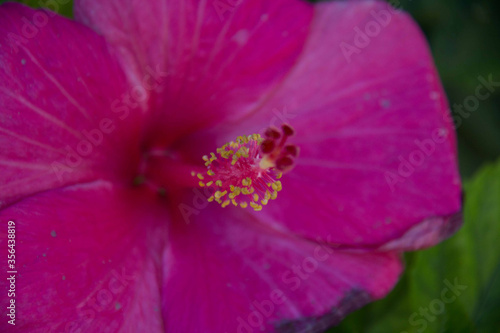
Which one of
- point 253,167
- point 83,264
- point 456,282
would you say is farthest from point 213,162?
point 456,282

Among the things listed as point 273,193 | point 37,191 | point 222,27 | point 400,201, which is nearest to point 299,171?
point 273,193

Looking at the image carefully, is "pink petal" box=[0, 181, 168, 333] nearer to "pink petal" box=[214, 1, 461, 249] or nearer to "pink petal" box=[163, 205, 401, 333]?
"pink petal" box=[163, 205, 401, 333]

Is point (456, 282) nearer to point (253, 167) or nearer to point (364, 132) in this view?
point (364, 132)

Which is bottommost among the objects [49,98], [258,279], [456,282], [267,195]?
[456,282]

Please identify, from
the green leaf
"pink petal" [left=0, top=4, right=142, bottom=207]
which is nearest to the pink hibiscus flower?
"pink petal" [left=0, top=4, right=142, bottom=207]

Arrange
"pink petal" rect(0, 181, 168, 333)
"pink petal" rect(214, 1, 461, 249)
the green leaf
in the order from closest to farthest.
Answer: "pink petal" rect(0, 181, 168, 333) < "pink petal" rect(214, 1, 461, 249) < the green leaf

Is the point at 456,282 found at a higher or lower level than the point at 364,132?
lower

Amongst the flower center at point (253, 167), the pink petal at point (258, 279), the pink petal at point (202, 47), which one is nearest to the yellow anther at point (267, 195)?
the flower center at point (253, 167)

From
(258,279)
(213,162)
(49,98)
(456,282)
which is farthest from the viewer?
(456,282)
